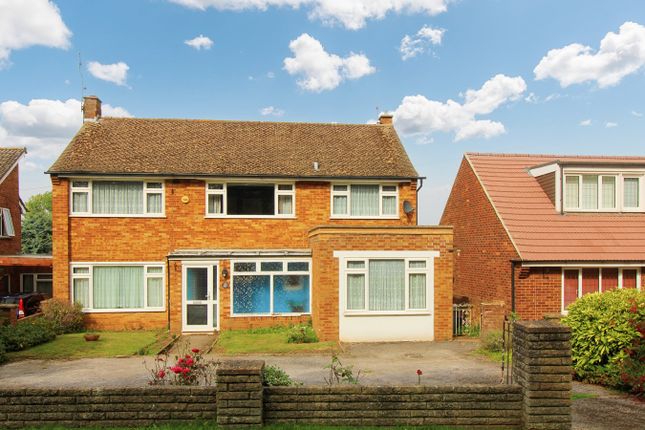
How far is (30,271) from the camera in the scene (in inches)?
901

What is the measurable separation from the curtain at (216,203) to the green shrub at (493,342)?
10.1 metres

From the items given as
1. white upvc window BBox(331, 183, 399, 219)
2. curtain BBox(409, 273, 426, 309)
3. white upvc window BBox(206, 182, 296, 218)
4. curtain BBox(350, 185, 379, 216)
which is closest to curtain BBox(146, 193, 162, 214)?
white upvc window BBox(206, 182, 296, 218)

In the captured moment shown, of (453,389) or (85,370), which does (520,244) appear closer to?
(453,389)

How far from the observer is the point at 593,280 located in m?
15.6

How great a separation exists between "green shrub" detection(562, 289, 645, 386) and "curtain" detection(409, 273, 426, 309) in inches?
196

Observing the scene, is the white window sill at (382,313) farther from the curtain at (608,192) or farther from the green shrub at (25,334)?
the green shrub at (25,334)

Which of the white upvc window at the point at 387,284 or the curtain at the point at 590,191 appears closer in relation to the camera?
the white upvc window at the point at 387,284

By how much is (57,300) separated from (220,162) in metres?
7.32

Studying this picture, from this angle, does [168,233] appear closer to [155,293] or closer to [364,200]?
[155,293]

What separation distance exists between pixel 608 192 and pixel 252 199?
13.0 m

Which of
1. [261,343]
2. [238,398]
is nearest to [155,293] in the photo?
[261,343]

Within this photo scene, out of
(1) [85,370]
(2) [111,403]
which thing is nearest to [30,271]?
(1) [85,370]

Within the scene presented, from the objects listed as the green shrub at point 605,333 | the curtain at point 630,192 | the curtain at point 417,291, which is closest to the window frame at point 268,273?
the curtain at point 417,291

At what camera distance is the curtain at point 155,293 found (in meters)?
17.4
